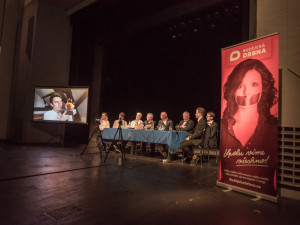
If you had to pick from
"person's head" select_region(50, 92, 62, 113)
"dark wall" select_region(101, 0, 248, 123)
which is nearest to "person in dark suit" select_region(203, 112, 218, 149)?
"dark wall" select_region(101, 0, 248, 123)

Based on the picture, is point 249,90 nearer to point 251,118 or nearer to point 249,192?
point 251,118

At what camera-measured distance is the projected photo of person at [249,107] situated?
2643 millimetres

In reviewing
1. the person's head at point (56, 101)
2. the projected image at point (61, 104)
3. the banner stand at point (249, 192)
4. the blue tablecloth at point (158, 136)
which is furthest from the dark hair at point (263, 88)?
the person's head at point (56, 101)

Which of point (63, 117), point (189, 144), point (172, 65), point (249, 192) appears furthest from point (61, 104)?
point (249, 192)

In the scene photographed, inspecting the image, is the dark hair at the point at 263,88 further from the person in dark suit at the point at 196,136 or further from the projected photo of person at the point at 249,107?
the person in dark suit at the point at 196,136

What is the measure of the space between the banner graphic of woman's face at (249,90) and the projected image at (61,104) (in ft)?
18.3

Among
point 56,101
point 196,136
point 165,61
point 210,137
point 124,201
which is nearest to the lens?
point 124,201

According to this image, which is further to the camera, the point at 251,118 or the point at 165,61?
the point at 165,61

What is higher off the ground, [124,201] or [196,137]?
[196,137]

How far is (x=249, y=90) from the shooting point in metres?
2.85

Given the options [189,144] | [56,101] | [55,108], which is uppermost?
Answer: [56,101]

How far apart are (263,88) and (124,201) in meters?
2.25

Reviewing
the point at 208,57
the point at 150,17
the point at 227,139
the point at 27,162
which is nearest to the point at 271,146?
the point at 227,139

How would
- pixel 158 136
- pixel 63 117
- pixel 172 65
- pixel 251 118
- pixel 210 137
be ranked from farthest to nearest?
pixel 172 65
pixel 63 117
pixel 158 136
pixel 210 137
pixel 251 118
